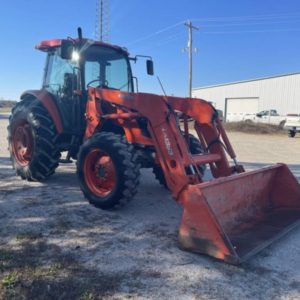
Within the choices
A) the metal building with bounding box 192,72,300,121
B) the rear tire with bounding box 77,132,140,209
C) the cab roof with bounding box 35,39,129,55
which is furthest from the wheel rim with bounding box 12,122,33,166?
the metal building with bounding box 192,72,300,121

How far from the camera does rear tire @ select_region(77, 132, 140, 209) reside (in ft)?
17.5

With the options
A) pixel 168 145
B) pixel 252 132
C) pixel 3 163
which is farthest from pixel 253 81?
pixel 168 145

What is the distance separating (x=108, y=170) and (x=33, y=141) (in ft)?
7.53

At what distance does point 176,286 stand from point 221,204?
1486mm

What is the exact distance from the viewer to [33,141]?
731 cm

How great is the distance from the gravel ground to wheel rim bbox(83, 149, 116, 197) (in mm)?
338

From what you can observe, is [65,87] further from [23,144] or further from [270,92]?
[270,92]

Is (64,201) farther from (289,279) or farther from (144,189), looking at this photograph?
(289,279)

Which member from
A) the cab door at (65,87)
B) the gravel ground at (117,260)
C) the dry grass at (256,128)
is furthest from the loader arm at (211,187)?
the dry grass at (256,128)

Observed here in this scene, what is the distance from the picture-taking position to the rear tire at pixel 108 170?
5.35 meters

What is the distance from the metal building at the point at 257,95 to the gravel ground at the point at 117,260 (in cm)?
3808

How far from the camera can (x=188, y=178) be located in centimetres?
484

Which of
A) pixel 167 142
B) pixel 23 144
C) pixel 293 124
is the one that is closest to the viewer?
pixel 167 142

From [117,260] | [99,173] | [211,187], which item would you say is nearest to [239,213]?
[211,187]
